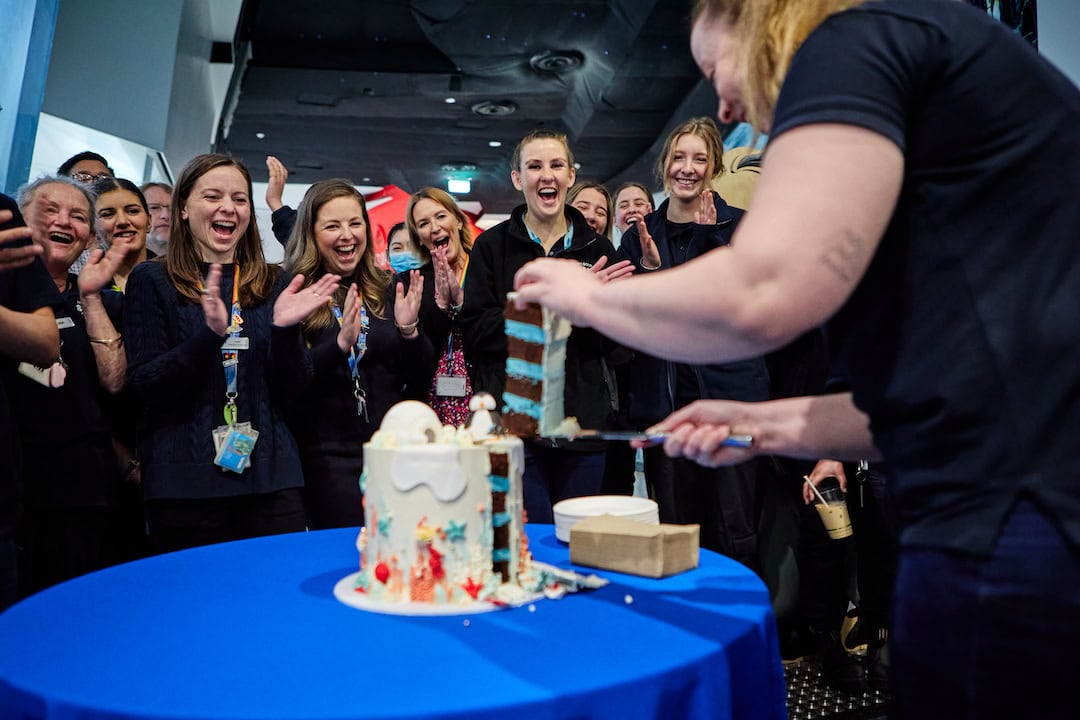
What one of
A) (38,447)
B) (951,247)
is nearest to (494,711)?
(951,247)

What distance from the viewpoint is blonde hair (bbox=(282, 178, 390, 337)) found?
3.21 m

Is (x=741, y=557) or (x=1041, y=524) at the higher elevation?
(x=1041, y=524)

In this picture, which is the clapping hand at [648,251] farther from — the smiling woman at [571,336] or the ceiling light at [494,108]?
the ceiling light at [494,108]

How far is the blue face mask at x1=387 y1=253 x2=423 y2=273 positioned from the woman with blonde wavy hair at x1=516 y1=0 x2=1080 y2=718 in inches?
122

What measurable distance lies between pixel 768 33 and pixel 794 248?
0.99ft

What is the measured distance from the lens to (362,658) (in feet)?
3.75

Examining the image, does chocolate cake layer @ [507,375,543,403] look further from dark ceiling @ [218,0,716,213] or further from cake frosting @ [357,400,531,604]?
dark ceiling @ [218,0,716,213]


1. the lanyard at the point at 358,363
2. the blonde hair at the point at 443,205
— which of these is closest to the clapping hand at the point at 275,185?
the blonde hair at the point at 443,205

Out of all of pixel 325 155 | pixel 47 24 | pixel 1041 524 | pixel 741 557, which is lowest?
pixel 741 557

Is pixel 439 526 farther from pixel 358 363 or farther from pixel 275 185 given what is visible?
pixel 275 185

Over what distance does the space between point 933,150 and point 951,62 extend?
0.28ft

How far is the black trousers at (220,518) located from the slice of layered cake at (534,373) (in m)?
1.33

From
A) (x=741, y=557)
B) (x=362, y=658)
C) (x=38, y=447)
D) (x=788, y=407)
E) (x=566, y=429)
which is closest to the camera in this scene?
(x=362, y=658)

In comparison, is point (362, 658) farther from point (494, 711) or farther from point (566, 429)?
point (566, 429)
